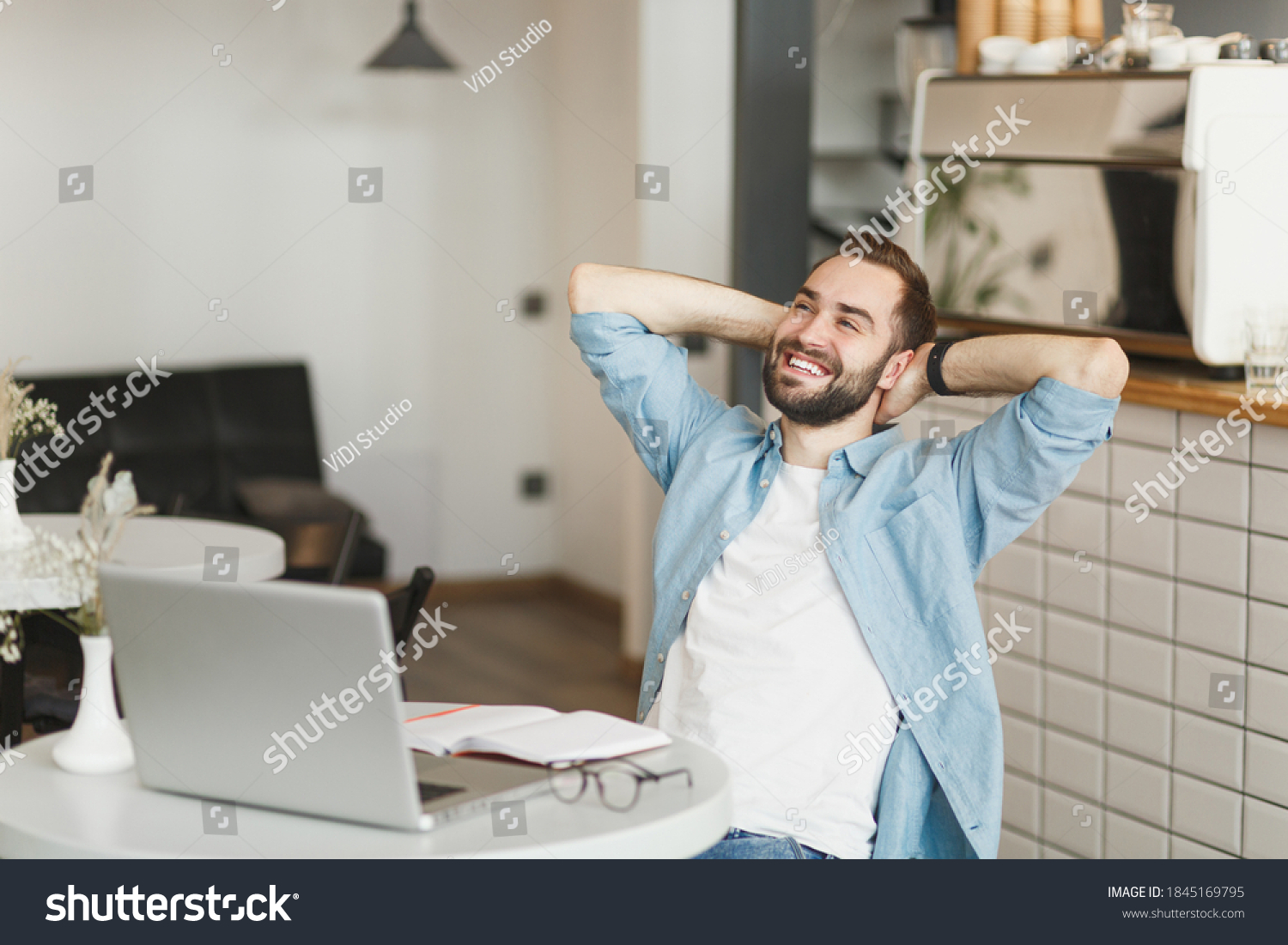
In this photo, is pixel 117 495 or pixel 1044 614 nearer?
pixel 117 495

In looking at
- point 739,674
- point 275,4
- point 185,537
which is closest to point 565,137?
point 275,4

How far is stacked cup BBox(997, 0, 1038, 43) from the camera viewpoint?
2.59 meters

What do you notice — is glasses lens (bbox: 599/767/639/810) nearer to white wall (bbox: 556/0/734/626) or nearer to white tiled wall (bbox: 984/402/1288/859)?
white tiled wall (bbox: 984/402/1288/859)

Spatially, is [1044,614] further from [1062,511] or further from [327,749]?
[327,749]

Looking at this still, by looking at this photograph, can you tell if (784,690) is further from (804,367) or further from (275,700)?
(275,700)

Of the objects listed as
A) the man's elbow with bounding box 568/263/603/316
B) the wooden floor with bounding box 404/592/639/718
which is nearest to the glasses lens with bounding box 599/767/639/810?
the man's elbow with bounding box 568/263/603/316

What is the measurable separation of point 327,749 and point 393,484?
3.92 meters

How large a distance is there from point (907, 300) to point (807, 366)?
0.18 metres

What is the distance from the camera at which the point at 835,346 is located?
184 cm

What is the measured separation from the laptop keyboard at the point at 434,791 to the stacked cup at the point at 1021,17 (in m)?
1.92

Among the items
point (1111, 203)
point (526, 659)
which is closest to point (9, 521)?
point (1111, 203)

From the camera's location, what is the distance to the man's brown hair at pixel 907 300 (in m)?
1.88

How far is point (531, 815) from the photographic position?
1.27 m

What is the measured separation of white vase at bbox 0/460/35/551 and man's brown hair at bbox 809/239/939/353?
58.0 inches
